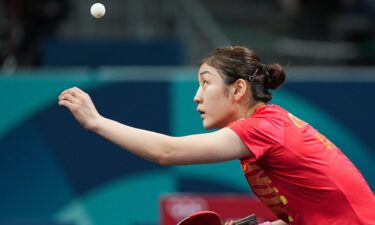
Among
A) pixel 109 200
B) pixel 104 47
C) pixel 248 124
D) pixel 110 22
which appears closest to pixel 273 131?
pixel 248 124

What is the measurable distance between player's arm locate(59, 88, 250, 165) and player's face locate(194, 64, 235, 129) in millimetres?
233

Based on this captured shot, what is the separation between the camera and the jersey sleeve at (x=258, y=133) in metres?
4.41

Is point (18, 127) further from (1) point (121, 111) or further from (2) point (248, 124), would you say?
(2) point (248, 124)

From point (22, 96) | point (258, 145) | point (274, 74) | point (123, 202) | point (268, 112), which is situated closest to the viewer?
point (258, 145)

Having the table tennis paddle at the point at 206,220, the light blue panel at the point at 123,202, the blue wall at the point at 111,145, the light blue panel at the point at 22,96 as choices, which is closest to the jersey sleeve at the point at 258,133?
the table tennis paddle at the point at 206,220

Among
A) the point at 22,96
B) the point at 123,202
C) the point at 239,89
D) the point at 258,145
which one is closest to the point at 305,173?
the point at 258,145

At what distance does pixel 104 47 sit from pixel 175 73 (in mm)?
2923

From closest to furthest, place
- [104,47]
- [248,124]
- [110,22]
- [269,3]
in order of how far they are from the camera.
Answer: [248,124] → [104,47] → [110,22] → [269,3]

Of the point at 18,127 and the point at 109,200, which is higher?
the point at 18,127

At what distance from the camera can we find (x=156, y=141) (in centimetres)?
429

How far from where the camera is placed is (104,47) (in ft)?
38.4

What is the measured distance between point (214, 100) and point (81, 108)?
0.70m

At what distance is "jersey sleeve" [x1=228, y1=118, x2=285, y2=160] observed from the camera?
4.41 meters

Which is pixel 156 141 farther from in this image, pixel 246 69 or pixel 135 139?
pixel 246 69
